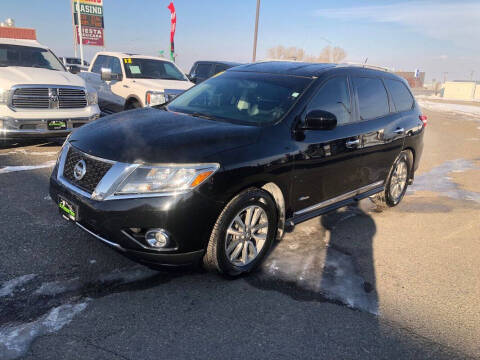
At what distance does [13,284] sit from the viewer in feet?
9.87

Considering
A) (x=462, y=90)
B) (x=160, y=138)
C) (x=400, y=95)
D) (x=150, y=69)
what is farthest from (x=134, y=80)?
(x=462, y=90)

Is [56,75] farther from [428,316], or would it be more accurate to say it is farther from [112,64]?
[428,316]

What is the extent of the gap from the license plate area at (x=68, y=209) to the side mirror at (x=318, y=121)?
2091 millimetres

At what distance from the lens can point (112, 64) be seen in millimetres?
9758

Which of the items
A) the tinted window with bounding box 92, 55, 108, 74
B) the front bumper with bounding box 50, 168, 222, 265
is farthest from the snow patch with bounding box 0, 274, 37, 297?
the tinted window with bounding box 92, 55, 108, 74

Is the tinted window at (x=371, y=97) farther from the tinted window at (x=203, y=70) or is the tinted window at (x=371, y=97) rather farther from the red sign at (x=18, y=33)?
the red sign at (x=18, y=33)

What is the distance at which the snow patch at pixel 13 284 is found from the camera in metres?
2.90

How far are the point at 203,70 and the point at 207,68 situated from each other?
230mm

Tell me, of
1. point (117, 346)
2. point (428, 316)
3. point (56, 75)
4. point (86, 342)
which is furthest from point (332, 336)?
point (56, 75)

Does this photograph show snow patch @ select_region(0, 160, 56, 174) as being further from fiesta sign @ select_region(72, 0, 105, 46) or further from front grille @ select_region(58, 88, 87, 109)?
fiesta sign @ select_region(72, 0, 105, 46)

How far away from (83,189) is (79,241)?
938 millimetres

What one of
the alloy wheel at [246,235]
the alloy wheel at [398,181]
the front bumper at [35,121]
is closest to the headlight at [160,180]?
the alloy wheel at [246,235]

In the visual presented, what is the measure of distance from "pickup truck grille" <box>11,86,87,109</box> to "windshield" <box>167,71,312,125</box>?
11.3 feet

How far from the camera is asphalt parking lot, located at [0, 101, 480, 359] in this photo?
2539 mm
